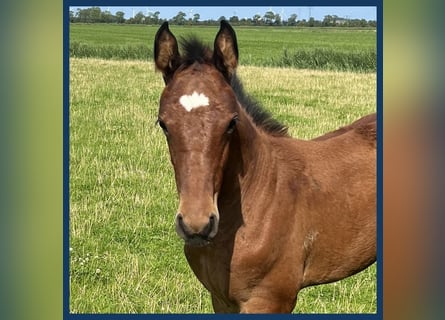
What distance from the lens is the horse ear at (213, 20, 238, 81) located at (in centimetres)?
349

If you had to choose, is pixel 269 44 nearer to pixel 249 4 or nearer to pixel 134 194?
pixel 249 4

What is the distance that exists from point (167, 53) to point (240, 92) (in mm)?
556

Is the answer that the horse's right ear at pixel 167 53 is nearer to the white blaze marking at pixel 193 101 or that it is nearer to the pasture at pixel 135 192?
the white blaze marking at pixel 193 101

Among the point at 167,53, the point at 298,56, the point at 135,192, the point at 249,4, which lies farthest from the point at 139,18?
the point at 298,56

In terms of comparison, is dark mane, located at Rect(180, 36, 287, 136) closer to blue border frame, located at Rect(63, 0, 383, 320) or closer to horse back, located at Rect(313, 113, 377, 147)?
blue border frame, located at Rect(63, 0, 383, 320)

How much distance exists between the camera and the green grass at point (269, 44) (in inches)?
156

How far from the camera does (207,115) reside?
10.8 feet

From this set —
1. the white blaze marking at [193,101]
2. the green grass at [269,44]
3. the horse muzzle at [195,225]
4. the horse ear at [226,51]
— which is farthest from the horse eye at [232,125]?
the green grass at [269,44]

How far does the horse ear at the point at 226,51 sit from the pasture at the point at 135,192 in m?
0.39

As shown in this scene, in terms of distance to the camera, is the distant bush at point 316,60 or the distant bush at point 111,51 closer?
the distant bush at point 111,51

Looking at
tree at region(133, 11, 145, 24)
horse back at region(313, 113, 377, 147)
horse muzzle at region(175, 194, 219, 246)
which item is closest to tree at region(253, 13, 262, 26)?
tree at region(133, 11, 145, 24)
